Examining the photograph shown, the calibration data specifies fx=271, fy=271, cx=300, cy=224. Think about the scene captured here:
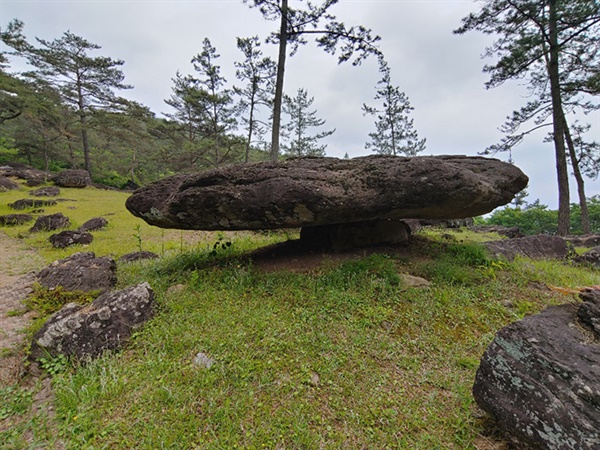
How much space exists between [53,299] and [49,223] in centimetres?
773

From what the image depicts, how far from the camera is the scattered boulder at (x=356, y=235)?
4.98 meters

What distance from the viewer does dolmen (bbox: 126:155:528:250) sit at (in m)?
3.88

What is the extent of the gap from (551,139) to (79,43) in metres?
32.5

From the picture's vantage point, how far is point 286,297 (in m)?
3.62

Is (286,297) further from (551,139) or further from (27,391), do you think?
(551,139)

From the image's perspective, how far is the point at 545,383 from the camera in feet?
5.49

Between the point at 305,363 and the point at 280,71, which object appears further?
the point at 280,71

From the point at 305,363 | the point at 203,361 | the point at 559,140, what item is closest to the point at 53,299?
the point at 203,361

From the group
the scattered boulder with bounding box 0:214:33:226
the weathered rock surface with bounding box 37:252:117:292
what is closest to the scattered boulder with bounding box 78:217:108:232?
→ the scattered boulder with bounding box 0:214:33:226

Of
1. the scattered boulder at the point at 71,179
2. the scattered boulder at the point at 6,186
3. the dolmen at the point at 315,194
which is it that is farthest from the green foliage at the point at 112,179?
the dolmen at the point at 315,194

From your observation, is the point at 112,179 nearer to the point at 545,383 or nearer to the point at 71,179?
the point at 71,179

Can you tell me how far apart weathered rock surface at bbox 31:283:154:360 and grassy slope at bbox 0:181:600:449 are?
182 millimetres

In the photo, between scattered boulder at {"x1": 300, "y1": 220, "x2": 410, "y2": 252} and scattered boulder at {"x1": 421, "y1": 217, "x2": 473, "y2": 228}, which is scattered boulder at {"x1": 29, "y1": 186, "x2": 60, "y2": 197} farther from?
scattered boulder at {"x1": 421, "y1": 217, "x2": 473, "y2": 228}

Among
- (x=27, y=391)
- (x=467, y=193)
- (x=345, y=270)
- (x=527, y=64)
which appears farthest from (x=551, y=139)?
(x=27, y=391)
